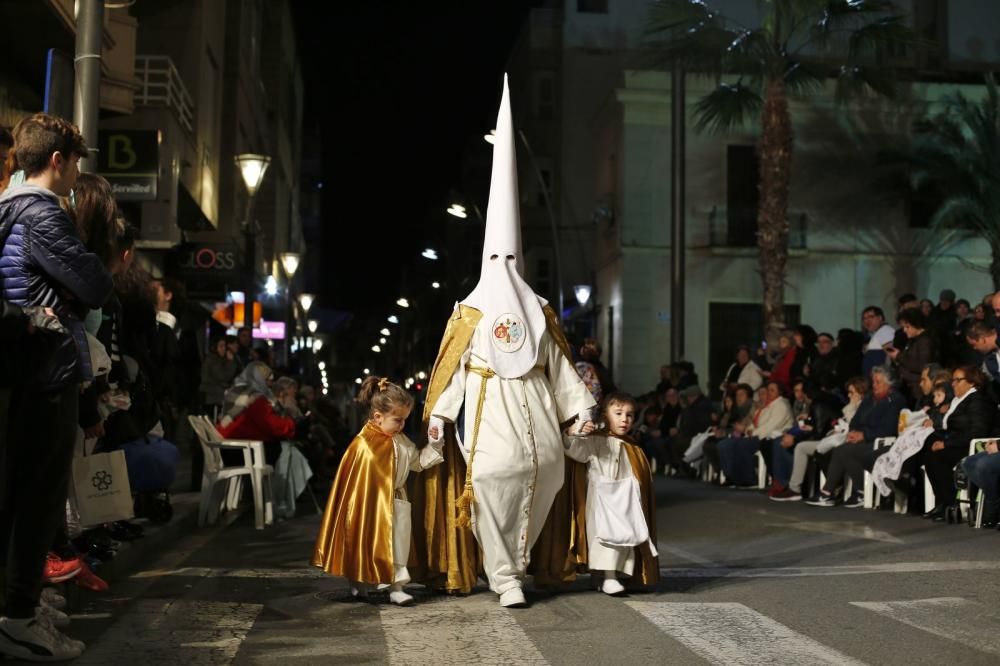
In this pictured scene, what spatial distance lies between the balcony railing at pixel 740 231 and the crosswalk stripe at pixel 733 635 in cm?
2847

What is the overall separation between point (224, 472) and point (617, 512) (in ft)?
20.2

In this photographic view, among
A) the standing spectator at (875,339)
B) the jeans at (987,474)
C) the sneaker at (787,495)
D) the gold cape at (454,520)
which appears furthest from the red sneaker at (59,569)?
the standing spectator at (875,339)

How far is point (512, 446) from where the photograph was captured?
25.3 ft

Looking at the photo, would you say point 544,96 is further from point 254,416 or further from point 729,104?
point 254,416

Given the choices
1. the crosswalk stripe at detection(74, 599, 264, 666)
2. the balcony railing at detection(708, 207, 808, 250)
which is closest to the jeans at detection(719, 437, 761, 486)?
the crosswalk stripe at detection(74, 599, 264, 666)

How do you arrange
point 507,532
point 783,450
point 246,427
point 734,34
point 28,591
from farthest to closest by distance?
point 734,34 < point 783,450 < point 246,427 < point 507,532 < point 28,591

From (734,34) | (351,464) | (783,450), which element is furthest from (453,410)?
(734,34)

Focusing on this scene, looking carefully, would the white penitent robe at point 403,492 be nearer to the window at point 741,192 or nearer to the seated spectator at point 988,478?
the seated spectator at point 988,478

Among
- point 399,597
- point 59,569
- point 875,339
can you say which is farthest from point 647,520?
point 875,339

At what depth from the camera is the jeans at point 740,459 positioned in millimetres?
19422

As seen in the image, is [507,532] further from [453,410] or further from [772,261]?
[772,261]

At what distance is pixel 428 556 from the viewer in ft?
26.0

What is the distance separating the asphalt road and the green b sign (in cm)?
934

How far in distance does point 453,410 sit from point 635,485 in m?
1.14
